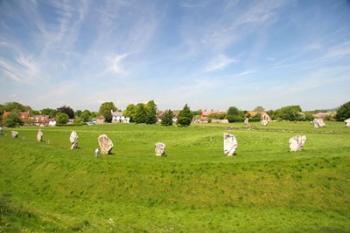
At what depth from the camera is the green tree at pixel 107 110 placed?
16438cm

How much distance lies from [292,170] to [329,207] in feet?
15.8

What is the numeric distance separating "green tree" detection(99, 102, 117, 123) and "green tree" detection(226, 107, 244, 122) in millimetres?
60922

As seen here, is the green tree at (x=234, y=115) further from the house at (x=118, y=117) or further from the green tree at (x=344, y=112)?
the house at (x=118, y=117)

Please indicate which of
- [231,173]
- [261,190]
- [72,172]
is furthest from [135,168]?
[261,190]

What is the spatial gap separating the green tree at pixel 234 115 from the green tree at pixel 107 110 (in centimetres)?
6092

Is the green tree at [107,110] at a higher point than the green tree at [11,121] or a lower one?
higher

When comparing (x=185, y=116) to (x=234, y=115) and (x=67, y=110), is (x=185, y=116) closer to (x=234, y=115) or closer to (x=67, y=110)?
(x=234, y=115)

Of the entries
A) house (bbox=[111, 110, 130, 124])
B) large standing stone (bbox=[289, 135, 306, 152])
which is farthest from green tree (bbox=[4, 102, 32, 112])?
large standing stone (bbox=[289, 135, 306, 152])

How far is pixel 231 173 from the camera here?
28.4 m

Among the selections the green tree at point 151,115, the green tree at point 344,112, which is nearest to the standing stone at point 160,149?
the green tree at point 151,115

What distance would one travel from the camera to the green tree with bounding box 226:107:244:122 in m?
136

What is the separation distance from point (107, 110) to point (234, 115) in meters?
67.8

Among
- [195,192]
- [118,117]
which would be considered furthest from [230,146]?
[118,117]

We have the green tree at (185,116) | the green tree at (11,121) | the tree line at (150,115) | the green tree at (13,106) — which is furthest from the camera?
the green tree at (13,106)
